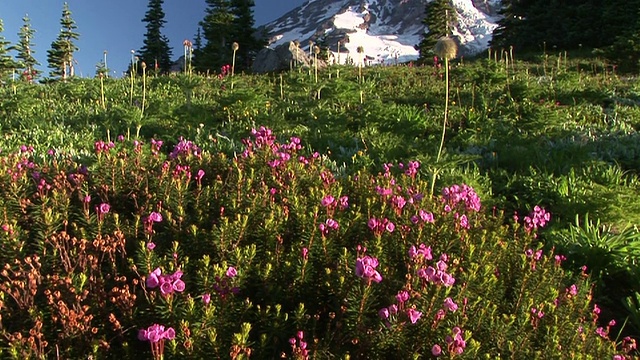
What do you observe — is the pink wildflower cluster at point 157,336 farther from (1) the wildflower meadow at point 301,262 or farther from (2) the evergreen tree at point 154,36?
(2) the evergreen tree at point 154,36

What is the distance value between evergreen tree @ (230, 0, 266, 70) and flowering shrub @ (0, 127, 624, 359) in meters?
43.4

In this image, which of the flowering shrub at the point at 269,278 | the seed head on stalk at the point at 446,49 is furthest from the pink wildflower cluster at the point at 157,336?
the seed head on stalk at the point at 446,49

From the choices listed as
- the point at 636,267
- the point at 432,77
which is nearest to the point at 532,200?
the point at 636,267

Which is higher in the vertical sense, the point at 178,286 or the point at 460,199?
the point at 460,199

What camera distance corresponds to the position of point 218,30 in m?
43.5

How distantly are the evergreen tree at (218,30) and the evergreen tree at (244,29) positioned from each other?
1.94ft

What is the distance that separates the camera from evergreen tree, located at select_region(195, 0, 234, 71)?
43281 mm

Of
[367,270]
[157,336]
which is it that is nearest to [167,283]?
[157,336]

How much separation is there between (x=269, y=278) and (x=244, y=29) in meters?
46.3

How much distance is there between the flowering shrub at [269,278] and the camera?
1872 mm

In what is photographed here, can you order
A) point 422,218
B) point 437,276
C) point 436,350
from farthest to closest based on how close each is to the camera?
point 422,218 < point 437,276 < point 436,350

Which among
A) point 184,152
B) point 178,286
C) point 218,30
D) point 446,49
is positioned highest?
point 218,30

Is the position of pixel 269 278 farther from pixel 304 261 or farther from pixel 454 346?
pixel 454 346

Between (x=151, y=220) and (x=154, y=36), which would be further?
(x=154, y=36)
